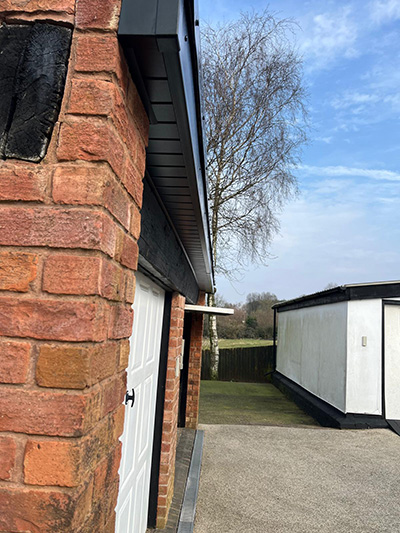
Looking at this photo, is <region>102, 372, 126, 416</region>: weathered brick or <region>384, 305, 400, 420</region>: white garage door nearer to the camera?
<region>102, 372, 126, 416</region>: weathered brick

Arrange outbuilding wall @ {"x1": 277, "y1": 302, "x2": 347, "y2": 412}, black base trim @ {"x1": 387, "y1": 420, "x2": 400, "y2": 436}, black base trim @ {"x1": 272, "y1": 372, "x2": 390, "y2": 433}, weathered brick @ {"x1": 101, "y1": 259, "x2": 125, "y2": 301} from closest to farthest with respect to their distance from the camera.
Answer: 1. weathered brick @ {"x1": 101, "y1": 259, "x2": 125, "y2": 301}
2. black base trim @ {"x1": 387, "y1": 420, "x2": 400, "y2": 436}
3. black base trim @ {"x1": 272, "y1": 372, "x2": 390, "y2": 433}
4. outbuilding wall @ {"x1": 277, "y1": 302, "x2": 347, "y2": 412}

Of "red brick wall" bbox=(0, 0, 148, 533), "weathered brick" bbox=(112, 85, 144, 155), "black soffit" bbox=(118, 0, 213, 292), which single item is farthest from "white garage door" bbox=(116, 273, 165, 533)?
"red brick wall" bbox=(0, 0, 148, 533)

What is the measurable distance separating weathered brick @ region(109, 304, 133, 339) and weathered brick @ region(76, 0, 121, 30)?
702 mm

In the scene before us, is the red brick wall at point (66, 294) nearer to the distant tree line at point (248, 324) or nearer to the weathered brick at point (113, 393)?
the weathered brick at point (113, 393)

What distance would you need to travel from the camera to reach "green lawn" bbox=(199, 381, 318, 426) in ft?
Answer: 25.4

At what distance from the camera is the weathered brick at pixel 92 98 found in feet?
3.00

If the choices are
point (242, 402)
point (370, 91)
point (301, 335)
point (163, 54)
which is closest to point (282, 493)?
point (163, 54)

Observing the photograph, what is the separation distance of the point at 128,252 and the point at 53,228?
25 centimetres

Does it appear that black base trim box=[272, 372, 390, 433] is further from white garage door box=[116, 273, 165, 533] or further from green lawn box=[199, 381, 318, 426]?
white garage door box=[116, 273, 165, 533]

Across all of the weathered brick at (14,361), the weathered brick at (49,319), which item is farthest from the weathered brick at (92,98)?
the weathered brick at (14,361)

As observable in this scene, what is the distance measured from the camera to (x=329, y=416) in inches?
291

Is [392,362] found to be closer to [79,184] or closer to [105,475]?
[105,475]

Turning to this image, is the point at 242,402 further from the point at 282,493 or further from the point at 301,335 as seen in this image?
the point at 282,493

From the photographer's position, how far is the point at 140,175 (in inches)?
47.8
